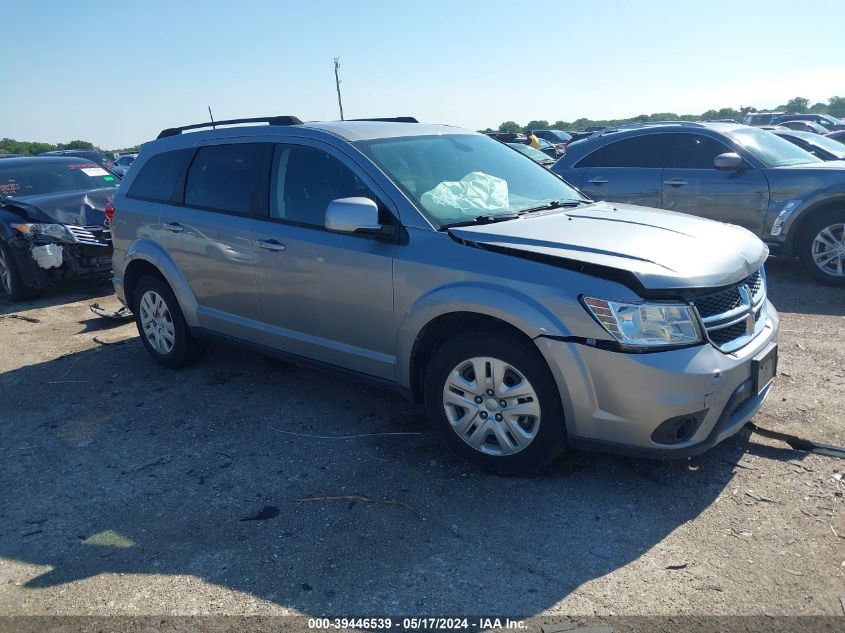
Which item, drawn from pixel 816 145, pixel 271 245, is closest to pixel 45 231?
pixel 271 245

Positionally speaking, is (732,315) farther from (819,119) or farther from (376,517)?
(819,119)

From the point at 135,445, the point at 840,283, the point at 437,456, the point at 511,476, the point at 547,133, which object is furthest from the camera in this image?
the point at 547,133

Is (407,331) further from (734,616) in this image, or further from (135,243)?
(135,243)

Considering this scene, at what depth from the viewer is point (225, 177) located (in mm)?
5090

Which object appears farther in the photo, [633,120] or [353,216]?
[633,120]

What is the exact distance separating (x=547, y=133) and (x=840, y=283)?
106 feet

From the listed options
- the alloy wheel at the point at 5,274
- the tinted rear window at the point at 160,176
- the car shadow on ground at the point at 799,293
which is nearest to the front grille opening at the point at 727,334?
the car shadow on ground at the point at 799,293

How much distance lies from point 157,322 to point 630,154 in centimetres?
590

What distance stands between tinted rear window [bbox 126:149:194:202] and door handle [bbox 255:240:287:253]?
4.19 ft

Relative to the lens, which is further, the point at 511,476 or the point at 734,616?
the point at 511,476

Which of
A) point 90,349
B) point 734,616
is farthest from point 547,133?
point 734,616

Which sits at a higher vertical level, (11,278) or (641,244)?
(641,244)

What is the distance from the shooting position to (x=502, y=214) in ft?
13.7

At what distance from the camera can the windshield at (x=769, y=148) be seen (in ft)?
26.0
